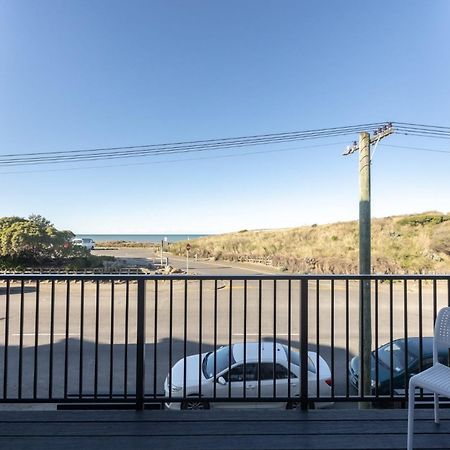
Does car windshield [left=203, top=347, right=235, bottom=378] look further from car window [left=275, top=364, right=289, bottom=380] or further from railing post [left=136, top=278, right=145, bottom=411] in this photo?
railing post [left=136, top=278, right=145, bottom=411]

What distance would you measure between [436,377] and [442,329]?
266 millimetres

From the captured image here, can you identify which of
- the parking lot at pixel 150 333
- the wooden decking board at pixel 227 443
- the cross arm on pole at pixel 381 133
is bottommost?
the parking lot at pixel 150 333

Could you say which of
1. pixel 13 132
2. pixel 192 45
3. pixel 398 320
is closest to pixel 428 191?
pixel 398 320

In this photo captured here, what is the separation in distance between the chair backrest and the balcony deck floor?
0.56 m

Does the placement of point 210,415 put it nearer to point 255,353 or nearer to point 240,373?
point 240,373

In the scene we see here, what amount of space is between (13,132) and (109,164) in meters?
4.96

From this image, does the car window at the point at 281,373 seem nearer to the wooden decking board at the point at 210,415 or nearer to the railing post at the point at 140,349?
the wooden decking board at the point at 210,415

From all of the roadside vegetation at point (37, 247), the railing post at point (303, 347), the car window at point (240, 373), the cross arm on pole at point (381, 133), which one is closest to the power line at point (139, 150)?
the roadside vegetation at point (37, 247)

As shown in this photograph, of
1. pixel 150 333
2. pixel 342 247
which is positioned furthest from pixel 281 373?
pixel 342 247

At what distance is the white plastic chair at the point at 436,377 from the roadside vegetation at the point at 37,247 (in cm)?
1814

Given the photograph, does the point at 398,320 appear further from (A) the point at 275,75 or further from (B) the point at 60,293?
(B) the point at 60,293

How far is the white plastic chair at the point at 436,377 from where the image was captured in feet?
4.41

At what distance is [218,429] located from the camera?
1761 millimetres

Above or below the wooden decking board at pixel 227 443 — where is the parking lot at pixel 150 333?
below
